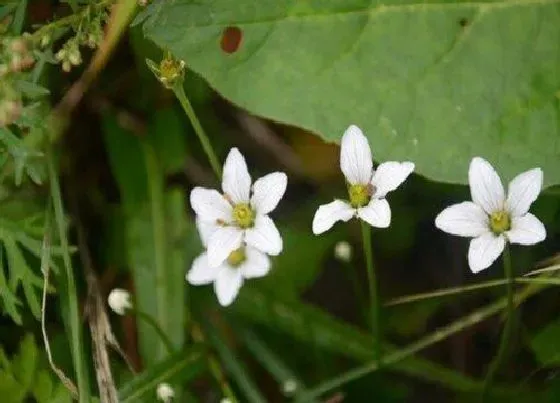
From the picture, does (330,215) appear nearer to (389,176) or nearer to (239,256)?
(389,176)

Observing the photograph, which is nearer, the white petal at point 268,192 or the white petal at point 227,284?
the white petal at point 268,192

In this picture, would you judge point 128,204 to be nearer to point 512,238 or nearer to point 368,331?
point 368,331

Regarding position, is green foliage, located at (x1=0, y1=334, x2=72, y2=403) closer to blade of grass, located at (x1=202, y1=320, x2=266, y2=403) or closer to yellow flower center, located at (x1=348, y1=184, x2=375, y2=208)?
blade of grass, located at (x1=202, y1=320, x2=266, y2=403)

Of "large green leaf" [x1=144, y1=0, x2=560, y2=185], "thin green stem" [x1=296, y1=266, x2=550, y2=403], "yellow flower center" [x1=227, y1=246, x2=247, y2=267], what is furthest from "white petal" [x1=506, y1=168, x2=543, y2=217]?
"yellow flower center" [x1=227, y1=246, x2=247, y2=267]

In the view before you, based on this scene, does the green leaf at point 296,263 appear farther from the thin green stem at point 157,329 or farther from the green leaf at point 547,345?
the green leaf at point 547,345

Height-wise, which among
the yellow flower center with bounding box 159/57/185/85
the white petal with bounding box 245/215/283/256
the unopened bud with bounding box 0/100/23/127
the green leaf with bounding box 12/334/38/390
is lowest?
the green leaf with bounding box 12/334/38/390

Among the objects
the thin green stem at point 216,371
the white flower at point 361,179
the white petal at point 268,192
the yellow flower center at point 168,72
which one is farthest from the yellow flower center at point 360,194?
the thin green stem at point 216,371
